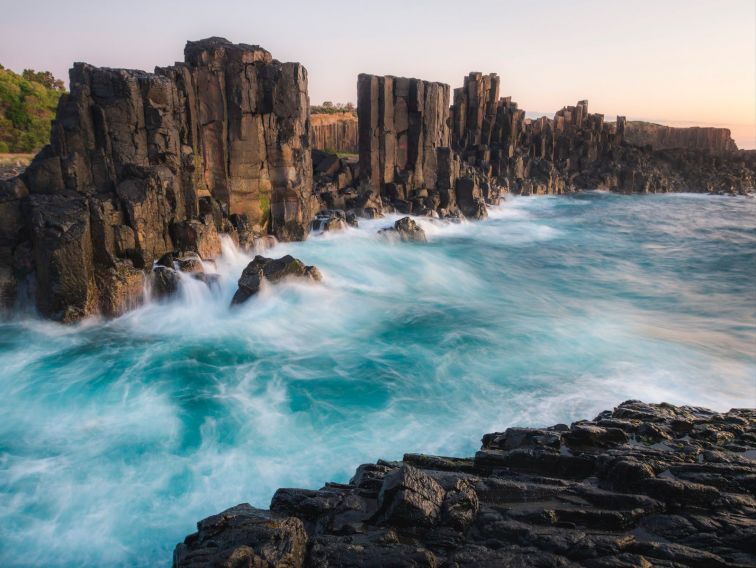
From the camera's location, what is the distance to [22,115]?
107ft

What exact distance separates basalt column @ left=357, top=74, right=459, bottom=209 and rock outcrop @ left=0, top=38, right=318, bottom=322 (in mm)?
7708

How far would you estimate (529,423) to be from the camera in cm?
873

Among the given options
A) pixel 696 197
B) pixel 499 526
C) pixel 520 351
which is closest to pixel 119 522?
pixel 499 526

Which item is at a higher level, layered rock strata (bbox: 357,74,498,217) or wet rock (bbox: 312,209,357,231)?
layered rock strata (bbox: 357,74,498,217)

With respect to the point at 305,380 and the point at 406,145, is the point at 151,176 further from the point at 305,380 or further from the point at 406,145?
the point at 406,145

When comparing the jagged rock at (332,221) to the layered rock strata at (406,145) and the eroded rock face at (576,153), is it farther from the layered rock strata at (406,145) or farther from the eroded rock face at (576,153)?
the eroded rock face at (576,153)

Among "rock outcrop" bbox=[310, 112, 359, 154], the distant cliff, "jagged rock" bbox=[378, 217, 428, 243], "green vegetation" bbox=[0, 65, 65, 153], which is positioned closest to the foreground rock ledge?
"jagged rock" bbox=[378, 217, 428, 243]

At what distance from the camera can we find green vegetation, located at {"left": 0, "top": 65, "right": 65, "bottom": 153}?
1259 inches

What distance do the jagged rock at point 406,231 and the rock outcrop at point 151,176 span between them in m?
3.67

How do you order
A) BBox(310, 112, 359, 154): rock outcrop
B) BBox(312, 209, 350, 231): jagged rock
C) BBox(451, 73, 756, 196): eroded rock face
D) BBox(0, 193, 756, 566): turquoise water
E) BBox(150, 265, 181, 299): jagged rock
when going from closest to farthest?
BBox(0, 193, 756, 566): turquoise water → BBox(150, 265, 181, 299): jagged rock → BBox(312, 209, 350, 231): jagged rock → BBox(451, 73, 756, 196): eroded rock face → BBox(310, 112, 359, 154): rock outcrop

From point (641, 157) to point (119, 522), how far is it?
64.1 m

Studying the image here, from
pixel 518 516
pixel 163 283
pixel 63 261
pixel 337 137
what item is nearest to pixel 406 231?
pixel 163 283

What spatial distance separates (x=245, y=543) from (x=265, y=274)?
35.1ft

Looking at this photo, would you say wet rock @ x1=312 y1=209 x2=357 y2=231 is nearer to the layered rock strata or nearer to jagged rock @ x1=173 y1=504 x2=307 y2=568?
the layered rock strata
